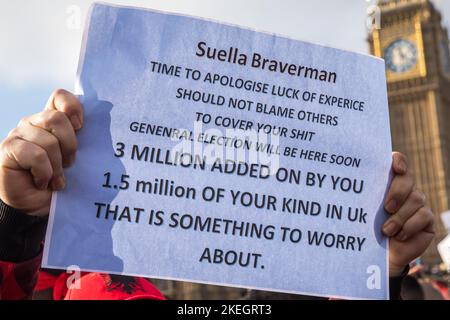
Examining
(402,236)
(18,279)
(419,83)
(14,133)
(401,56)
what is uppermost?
(401,56)

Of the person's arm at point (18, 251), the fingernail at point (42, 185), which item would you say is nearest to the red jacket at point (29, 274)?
the person's arm at point (18, 251)

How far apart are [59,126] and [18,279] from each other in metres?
0.48

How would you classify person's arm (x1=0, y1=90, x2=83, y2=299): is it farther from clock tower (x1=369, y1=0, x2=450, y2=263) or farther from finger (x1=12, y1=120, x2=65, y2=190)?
clock tower (x1=369, y1=0, x2=450, y2=263)

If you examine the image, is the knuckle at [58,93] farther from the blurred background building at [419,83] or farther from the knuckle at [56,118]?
the blurred background building at [419,83]

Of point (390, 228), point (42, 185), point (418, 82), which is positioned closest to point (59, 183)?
point (42, 185)

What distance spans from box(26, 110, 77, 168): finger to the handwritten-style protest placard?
0.06 metres

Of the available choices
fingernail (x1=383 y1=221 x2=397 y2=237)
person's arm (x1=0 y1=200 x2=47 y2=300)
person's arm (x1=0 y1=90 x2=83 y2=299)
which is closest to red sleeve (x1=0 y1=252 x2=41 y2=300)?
person's arm (x1=0 y1=200 x2=47 y2=300)

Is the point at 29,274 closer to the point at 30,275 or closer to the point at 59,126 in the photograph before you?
the point at 30,275

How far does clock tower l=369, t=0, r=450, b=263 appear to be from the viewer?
37156mm

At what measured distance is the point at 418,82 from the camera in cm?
3800

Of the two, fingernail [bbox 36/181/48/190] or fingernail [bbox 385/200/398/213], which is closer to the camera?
fingernail [bbox 36/181/48/190]

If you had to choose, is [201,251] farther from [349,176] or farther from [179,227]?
[349,176]

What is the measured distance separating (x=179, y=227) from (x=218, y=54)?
16.5 inches

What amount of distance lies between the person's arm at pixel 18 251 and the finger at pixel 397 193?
0.81 meters
